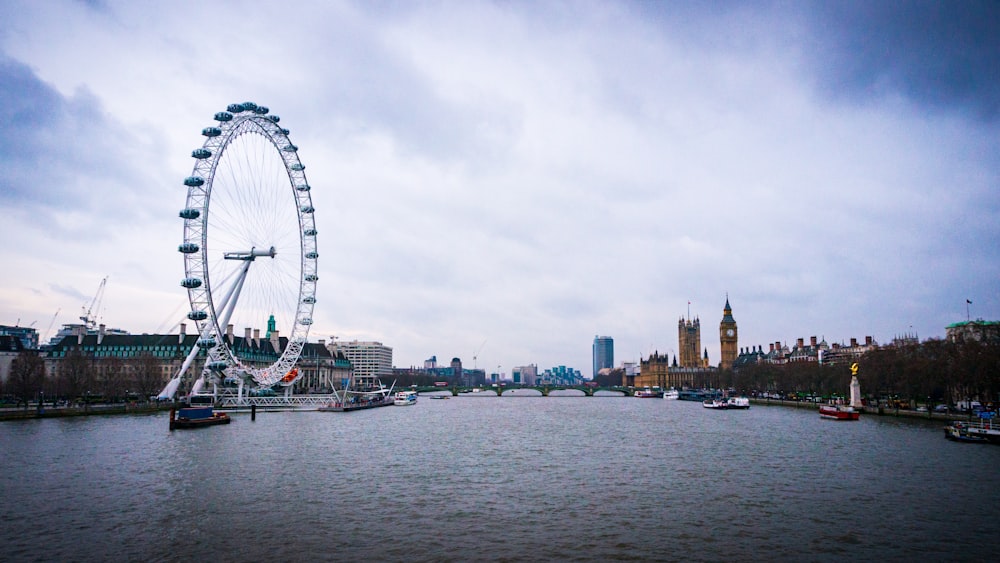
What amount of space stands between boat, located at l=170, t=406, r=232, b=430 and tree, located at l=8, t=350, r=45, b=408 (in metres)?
29.6

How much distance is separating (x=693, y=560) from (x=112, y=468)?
116 feet

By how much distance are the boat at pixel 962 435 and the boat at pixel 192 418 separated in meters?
73.6

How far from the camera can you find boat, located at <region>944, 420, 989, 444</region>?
56.3m

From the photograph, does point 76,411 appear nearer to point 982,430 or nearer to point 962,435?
point 962,435

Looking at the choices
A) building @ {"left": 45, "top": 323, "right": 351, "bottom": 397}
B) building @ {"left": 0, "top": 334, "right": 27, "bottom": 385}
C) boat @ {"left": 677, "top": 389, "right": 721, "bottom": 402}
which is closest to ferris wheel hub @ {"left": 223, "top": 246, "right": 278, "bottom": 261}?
building @ {"left": 45, "top": 323, "right": 351, "bottom": 397}

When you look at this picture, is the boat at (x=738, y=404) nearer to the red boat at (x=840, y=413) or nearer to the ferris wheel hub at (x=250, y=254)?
the red boat at (x=840, y=413)

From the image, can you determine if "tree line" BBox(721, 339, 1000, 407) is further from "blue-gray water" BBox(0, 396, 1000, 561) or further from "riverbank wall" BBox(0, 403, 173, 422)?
"riverbank wall" BBox(0, 403, 173, 422)

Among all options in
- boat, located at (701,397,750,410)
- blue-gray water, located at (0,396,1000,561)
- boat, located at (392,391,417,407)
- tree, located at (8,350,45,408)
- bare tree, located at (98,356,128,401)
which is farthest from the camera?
boat, located at (392,391,417,407)

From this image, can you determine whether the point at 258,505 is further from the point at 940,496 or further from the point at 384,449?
the point at 940,496

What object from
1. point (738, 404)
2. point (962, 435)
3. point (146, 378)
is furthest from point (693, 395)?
point (146, 378)

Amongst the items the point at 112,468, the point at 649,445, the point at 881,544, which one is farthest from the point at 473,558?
the point at 649,445

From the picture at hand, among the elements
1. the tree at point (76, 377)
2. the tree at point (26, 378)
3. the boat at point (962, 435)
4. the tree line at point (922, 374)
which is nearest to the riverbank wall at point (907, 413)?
the tree line at point (922, 374)

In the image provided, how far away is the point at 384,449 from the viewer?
53.8m

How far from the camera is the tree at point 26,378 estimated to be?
86375 millimetres
